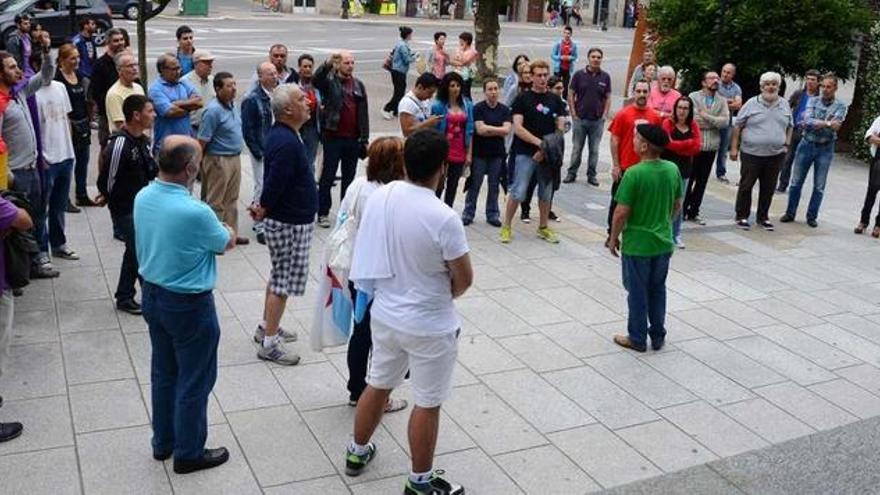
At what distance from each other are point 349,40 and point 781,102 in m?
24.8

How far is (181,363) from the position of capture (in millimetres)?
4293

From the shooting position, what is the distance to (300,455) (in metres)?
4.74

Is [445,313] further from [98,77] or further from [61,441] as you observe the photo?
[98,77]

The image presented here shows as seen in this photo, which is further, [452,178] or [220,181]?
[452,178]

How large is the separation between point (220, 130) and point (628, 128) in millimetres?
4048

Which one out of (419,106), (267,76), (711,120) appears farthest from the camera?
(711,120)

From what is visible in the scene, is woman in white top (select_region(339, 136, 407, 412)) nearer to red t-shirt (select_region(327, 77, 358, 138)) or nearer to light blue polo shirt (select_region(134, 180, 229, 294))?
light blue polo shirt (select_region(134, 180, 229, 294))

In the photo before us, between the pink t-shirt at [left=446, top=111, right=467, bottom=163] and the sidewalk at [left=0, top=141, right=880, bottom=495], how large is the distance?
108cm

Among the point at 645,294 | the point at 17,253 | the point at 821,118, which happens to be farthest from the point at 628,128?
the point at 17,253

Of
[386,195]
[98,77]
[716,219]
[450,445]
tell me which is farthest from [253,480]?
[716,219]

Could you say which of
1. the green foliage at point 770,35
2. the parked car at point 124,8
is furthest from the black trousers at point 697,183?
the parked car at point 124,8

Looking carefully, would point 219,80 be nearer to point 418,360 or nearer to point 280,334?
point 280,334

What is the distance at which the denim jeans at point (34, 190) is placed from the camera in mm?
6715

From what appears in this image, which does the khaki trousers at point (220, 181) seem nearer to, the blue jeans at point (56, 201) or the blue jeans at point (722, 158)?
the blue jeans at point (56, 201)
